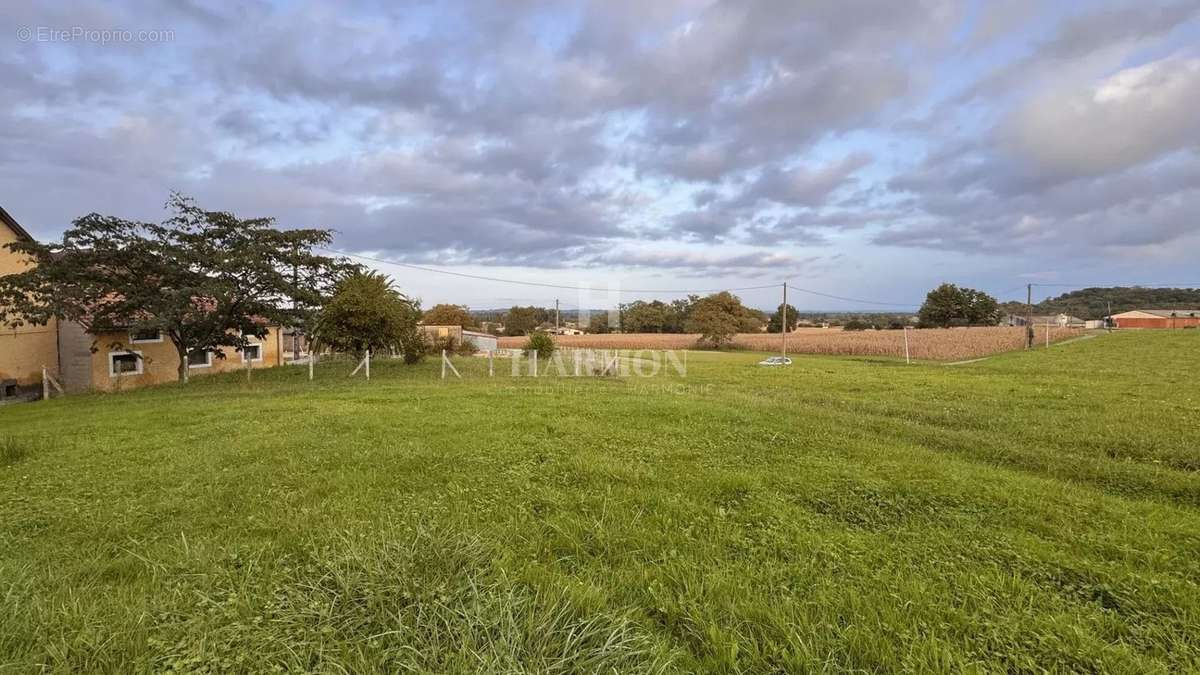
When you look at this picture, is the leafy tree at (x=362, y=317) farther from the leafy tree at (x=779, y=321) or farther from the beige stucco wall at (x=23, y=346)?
the leafy tree at (x=779, y=321)

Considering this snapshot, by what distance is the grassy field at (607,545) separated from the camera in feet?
7.67

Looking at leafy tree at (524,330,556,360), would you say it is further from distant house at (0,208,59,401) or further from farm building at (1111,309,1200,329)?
farm building at (1111,309,1200,329)

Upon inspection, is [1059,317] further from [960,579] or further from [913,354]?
[960,579]

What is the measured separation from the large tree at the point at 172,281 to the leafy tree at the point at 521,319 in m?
50.7

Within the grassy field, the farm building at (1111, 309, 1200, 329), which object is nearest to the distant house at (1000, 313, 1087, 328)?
the farm building at (1111, 309, 1200, 329)

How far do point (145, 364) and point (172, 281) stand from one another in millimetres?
5095

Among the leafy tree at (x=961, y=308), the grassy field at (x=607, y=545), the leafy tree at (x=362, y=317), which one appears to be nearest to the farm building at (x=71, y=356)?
the leafy tree at (x=362, y=317)

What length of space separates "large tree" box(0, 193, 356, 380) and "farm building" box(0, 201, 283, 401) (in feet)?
5.51

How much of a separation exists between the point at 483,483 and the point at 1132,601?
4.55 m

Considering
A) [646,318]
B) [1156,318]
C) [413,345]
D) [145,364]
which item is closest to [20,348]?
[145,364]

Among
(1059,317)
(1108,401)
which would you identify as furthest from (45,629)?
(1059,317)

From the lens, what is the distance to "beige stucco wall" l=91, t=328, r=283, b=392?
56.3 ft

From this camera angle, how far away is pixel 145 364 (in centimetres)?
1828

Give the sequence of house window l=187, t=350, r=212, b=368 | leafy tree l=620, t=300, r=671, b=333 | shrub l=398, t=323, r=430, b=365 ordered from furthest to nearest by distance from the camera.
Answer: leafy tree l=620, t=300, r=671, b=333 → shrub l=398, t=323, r=430, b=365 → house window l=187, t=350, r=212, b=368
